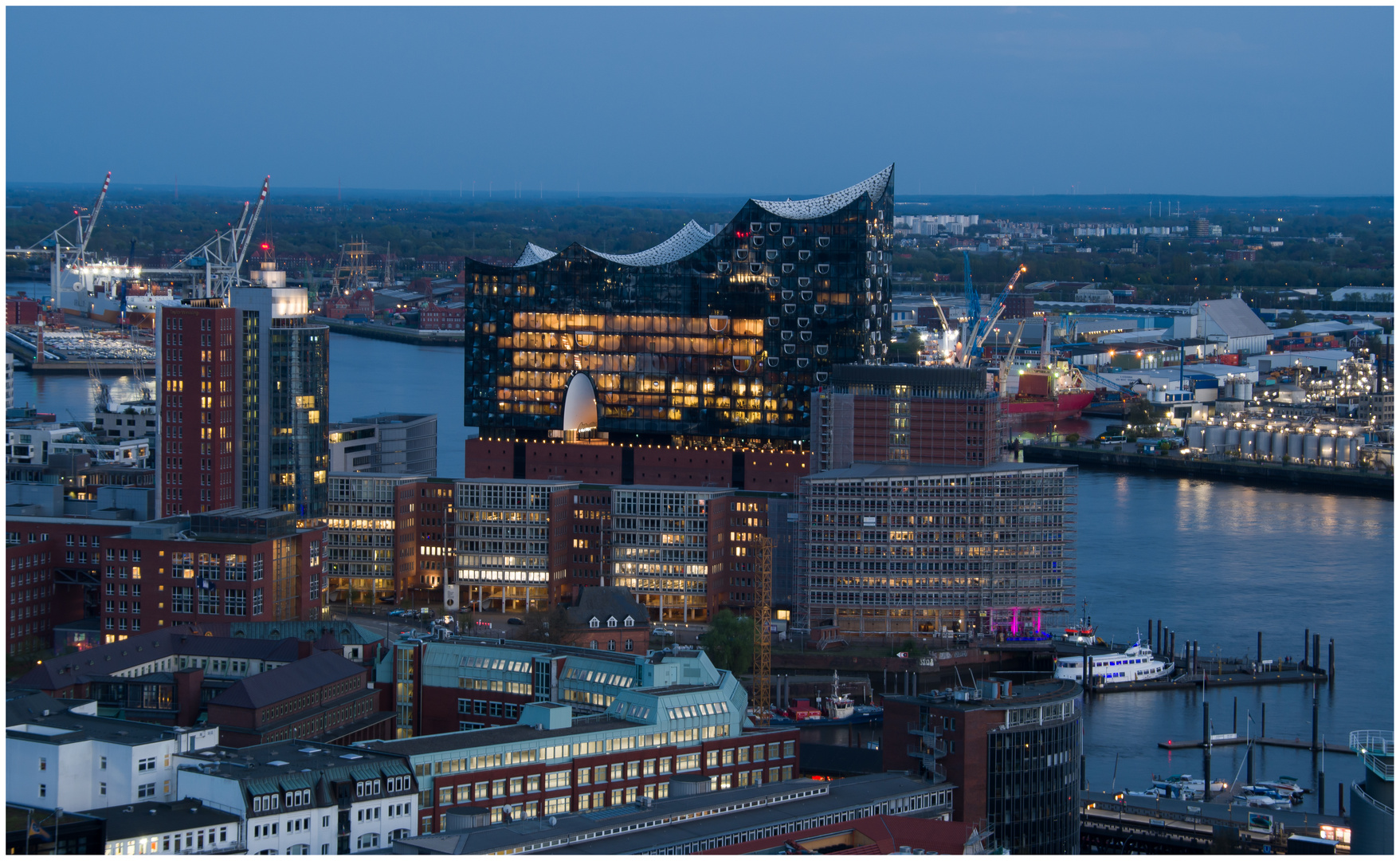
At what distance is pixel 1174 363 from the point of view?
73.2 m

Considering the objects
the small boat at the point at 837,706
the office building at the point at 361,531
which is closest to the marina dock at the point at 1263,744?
the small boat at the point at 837,706

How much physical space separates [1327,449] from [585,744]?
34418 millimetres

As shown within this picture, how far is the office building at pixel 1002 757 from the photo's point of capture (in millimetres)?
21406

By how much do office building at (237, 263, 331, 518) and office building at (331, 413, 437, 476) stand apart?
4.57 m

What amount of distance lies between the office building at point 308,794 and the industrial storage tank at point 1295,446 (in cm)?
3599

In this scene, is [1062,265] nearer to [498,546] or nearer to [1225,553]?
[1225,553]

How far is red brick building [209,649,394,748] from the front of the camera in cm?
2173

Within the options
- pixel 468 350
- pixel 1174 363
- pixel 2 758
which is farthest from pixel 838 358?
pixel 1174 363

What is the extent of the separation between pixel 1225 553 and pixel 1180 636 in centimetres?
692

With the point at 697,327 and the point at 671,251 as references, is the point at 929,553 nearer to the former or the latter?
the point at 697,327

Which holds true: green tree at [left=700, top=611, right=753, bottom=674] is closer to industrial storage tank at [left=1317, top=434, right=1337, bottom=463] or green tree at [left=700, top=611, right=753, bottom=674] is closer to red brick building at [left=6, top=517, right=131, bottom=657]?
red brick building at [left=6, top=517, right=131, bottom=657]

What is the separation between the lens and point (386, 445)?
1524 inches

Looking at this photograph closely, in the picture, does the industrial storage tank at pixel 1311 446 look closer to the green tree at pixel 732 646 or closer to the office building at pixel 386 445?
the office building at pixel 386 445

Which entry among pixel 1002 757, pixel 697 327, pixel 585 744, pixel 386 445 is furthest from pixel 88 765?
pixel 697 327
